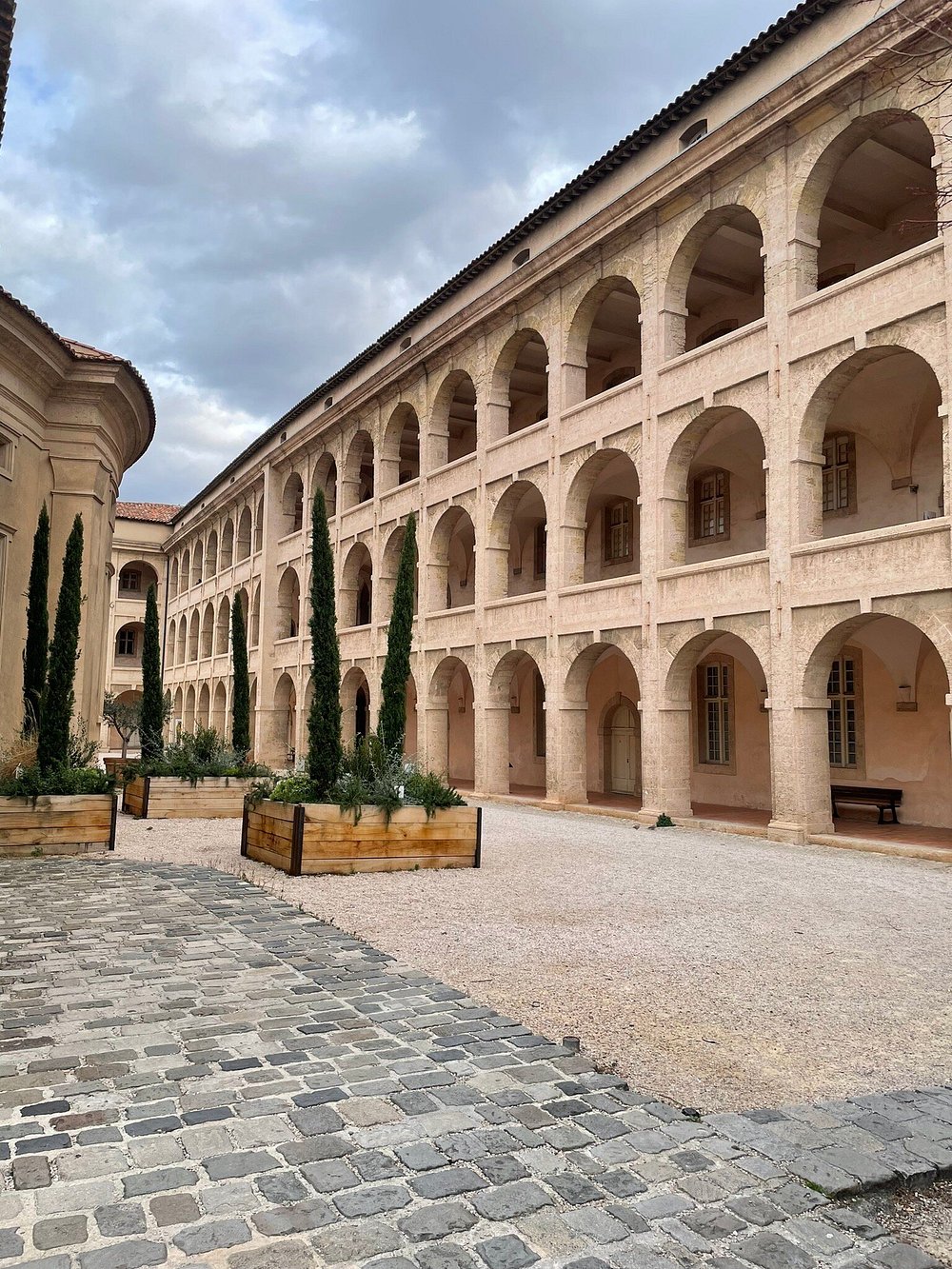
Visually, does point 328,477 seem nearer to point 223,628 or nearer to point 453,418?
point 453,418

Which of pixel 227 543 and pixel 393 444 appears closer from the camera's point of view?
pixel 393 444

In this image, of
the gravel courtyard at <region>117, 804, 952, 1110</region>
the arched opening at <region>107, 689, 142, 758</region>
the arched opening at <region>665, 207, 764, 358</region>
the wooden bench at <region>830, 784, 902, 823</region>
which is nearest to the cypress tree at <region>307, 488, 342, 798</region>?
the gravel courtyard at <region>117, 804, 952, 1110</region>

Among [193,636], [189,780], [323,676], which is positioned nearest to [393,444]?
[189,780]

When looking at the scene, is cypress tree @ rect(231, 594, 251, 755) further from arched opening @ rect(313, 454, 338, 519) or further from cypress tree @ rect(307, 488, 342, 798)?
arched opening @ rect(313, 454, 338, 519)

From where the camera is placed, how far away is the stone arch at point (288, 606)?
120 ft

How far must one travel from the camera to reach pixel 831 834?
14.9 meters

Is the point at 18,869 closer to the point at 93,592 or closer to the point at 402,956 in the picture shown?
the point at 402,956

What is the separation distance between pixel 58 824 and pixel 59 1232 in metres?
9.64

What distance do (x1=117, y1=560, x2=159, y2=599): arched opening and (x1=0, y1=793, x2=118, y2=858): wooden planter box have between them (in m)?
45.2

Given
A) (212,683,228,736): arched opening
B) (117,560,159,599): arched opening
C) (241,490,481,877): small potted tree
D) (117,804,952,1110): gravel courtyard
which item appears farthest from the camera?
(117,560,159,599): arched opening

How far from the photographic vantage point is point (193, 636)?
48875 mm

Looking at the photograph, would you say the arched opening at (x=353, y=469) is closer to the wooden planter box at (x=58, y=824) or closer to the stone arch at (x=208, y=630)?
the stone arch at (x=208, y=630)

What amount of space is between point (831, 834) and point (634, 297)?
12744 millimetres

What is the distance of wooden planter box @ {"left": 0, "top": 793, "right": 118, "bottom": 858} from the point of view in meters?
11.5
